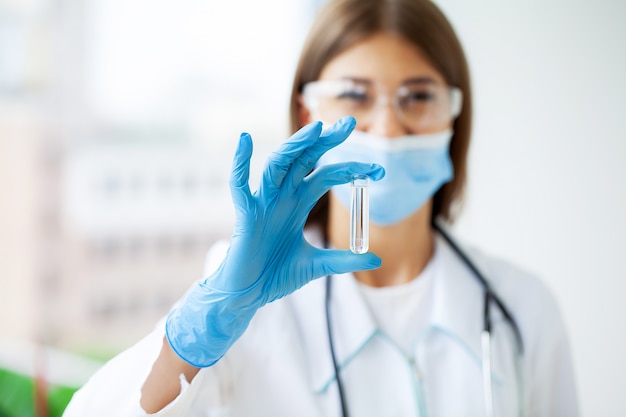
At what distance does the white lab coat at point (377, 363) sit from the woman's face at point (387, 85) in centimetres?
34

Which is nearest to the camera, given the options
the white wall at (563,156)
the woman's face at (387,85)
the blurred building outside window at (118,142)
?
the woman's face at (387,85)

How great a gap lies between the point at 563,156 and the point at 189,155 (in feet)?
11.0

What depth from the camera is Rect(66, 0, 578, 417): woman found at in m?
0.90

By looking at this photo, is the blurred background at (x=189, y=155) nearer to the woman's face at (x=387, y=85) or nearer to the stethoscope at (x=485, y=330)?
the woman's face at (x=387, y=85)

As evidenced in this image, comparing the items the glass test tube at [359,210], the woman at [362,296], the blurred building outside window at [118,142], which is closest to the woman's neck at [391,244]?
the woman at [362,296]

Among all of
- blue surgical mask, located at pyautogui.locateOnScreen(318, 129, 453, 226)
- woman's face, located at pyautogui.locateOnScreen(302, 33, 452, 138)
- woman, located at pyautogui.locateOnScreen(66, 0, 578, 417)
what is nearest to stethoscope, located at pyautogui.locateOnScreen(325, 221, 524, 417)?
woman, located at pyautogui.locateOnScreen(66, 0, 578, 417)

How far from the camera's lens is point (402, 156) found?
3.87 feet

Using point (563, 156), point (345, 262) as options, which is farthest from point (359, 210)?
point (563, 156)

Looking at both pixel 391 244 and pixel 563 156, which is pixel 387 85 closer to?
pixel 391 244

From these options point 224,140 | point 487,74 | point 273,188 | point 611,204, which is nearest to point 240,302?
point 273,188

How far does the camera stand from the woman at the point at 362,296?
90cm

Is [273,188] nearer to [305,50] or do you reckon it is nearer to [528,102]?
[305,50]

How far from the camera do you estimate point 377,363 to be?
1147 mm

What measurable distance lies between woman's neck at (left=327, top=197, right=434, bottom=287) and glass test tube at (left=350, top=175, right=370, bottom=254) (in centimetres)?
34
